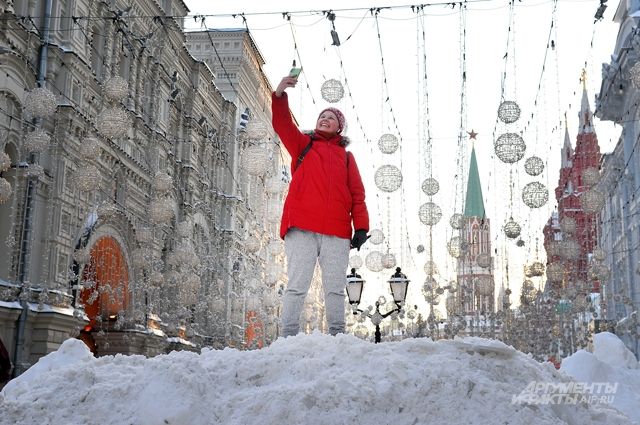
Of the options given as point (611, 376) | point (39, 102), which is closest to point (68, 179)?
point (39, 102)

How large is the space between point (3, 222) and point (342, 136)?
12.5 meters

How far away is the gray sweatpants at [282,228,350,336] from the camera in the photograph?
598cm

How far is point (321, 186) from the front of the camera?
243 inches

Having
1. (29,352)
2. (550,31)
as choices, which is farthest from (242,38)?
(550,31)

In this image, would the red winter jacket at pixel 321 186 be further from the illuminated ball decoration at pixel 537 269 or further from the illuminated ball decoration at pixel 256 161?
the illuminated ball decoration at pixel 537 269

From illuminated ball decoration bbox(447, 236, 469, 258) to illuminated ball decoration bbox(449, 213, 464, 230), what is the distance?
4.54 feet

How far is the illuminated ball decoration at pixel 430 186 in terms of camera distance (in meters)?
A: 17.7

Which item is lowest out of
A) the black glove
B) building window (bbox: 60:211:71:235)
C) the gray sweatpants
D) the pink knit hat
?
the gray sweatpants

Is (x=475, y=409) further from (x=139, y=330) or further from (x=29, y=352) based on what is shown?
(x=139, y=330)

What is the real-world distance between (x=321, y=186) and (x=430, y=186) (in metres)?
11.8

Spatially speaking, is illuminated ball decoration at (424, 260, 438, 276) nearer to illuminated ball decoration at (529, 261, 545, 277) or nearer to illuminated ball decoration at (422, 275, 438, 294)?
illuminated ball decoration at (422, 275, 438, 294)

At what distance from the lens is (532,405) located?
162 inches

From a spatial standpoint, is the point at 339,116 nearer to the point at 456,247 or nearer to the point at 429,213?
the point at 429,213

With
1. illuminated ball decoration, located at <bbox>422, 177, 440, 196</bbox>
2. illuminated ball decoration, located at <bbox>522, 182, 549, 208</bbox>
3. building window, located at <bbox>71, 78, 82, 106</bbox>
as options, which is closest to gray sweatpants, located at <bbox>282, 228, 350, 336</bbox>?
illuminated ball decoration, located at <bbox>522, 182, 549, 208</bbox>
